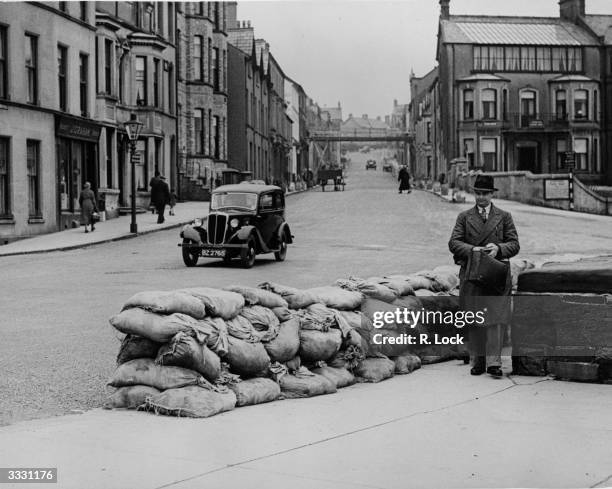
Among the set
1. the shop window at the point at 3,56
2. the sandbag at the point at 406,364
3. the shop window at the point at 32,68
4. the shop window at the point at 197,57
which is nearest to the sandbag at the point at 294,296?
the sandbag at the point at 406,364

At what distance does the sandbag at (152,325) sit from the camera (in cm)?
674

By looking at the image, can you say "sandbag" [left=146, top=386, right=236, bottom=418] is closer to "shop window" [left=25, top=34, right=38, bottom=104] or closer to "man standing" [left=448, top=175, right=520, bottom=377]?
"man standing" [left=448, top=175, right=520, bottom=377]

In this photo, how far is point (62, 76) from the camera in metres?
30.9

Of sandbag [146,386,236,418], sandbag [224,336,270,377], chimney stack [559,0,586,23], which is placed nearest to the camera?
sandbag [146,386,236,418]

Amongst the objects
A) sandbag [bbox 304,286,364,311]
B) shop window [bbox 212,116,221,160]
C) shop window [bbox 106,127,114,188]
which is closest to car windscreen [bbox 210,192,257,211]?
sandbag [bbox 304,286,364,311]

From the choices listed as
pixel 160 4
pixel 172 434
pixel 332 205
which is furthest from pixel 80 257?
pixel 160 4

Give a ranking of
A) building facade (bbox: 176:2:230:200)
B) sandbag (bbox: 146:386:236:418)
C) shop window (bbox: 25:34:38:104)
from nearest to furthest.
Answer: sandbag (bbox: 146:386:236:418) → shop window (bbox: 25:34:38:104) → building facade (bbox: 176:2:230:200)

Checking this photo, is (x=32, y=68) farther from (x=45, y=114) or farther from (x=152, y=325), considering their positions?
(x=152, y=325)

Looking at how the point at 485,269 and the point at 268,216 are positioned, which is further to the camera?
the point at 268,216

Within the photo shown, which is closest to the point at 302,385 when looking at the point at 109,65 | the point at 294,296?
the point at 294,296

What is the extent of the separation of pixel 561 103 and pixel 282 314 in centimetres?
6048

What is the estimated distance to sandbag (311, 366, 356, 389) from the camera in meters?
7.82

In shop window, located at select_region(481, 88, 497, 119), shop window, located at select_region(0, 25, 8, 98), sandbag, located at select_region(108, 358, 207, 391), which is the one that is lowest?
sandbag, located at select_region(108, 358, 207, 391)

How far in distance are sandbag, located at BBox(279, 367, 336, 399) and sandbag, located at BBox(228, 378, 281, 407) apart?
12 cm
